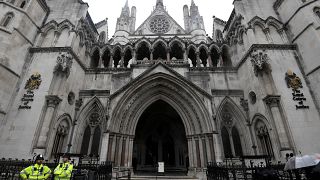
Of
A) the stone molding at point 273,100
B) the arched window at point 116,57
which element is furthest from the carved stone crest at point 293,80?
the arched window at point 116,57

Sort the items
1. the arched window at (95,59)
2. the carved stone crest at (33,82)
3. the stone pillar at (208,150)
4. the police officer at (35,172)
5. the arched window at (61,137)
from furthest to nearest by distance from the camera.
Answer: the arched window at (95,59)
the carved stone crest at (33,82)
the arched window at (61,137)
the stone pillar at (208,150)
the police officer at (35,172)

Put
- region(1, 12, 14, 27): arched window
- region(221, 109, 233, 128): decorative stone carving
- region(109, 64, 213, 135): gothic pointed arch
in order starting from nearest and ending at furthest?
region(1, 12, 14, 27): arched window
region(109, 64, 213, 135): gothic pointed arch
region(221, 109, 233, 128): decorative stone carving

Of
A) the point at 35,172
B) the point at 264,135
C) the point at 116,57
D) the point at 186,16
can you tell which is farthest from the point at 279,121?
the point at 186,16

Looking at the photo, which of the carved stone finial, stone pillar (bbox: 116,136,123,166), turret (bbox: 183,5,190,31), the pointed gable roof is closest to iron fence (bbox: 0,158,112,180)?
stone pillar (bbox: 116,136,123,166)

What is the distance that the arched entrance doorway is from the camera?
60.1ft

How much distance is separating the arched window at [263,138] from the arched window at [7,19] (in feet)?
66.6

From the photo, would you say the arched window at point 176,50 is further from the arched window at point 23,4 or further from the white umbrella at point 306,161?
the white umbrella at point 306,161

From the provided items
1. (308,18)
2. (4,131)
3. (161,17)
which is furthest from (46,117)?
(161,17)

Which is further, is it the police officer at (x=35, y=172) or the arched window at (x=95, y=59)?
the arched window at (x=95, y=59)

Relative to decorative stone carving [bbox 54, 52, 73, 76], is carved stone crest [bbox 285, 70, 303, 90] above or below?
below

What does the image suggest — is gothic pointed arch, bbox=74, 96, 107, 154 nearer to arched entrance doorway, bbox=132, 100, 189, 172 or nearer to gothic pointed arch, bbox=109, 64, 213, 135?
gothic pointed arch, bbox=109, 64, 213, 135

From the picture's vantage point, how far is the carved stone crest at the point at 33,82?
43.7 ft

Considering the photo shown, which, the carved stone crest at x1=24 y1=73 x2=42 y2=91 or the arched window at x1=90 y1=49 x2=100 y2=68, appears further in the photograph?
the arched window at x1=90 y1=49 x2=100 y2=68

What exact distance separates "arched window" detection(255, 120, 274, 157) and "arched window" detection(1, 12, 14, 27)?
66.6 feet
